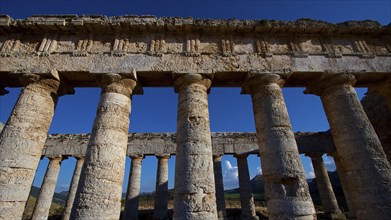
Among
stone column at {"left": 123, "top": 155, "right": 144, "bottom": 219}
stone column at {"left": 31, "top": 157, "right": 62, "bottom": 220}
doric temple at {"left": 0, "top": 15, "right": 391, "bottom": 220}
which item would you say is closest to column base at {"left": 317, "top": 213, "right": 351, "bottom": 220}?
doric temple at {"left": 0, "top": 15, "right": 391, "bottom": 220}

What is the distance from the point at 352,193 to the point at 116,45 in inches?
381

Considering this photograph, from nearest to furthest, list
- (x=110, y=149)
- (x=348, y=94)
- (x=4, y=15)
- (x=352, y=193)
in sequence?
(x=110, y=149), (x=352, y=193), (x=348, y=94), (x=4, y=15)

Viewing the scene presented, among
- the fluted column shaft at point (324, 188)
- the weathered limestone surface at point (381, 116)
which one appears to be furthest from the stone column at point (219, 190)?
the weathered limestone surface at point (381, 116)

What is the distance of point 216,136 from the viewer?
56.7 feet

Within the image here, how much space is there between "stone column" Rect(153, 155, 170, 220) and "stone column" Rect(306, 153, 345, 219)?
1169 cm

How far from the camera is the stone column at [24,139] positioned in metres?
5.93

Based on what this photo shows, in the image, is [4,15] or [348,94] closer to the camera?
[348,94]

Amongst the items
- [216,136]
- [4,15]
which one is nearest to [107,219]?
[4,15]

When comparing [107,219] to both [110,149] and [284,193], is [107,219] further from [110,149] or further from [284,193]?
[284,193]

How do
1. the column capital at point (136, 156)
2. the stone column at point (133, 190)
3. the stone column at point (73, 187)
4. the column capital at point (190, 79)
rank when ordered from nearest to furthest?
1. the column capital at point (190, 79)
2. the stone column at point (133, 190)
3. the stone column at point (73, 187)
4. the column capital at point (136, 156)

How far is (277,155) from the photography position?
20.9 feet

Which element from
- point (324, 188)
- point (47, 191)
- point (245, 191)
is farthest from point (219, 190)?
point (47, 191)

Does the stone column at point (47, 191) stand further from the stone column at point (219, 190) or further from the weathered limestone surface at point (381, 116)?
the weathered limestone surface at point (381, 116)

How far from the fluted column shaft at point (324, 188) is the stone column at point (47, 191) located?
20.0m
